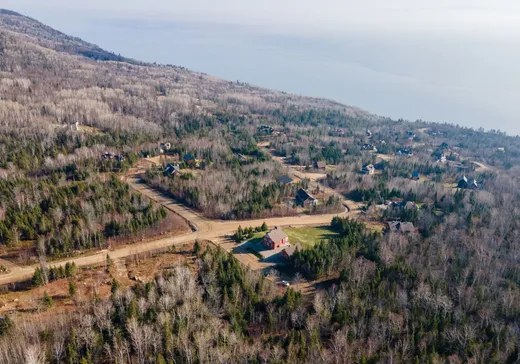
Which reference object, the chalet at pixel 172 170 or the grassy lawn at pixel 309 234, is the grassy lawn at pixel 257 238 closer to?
the grassy lawn at pixel 309 234

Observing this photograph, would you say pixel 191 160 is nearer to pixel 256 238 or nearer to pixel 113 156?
pixel 113 156

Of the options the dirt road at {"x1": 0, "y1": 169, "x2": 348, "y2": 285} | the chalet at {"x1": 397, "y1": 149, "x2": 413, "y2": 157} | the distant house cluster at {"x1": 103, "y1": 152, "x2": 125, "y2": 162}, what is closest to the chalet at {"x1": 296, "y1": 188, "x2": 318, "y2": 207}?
the dirt road at {"x1": 0, "y1": 169, "x2": 348, "y2": 285}

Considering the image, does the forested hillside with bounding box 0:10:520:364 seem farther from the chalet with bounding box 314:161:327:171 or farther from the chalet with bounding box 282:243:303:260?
the chalet with bounding box 282:243:303:260

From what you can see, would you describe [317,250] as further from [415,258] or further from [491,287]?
[491,287]

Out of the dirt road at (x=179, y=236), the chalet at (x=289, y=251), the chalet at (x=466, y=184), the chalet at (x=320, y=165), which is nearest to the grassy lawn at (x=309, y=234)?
the dirt road at (x=179, y=236)

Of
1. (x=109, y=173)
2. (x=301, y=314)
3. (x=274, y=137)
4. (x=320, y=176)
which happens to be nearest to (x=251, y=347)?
(x=301, y=314)
